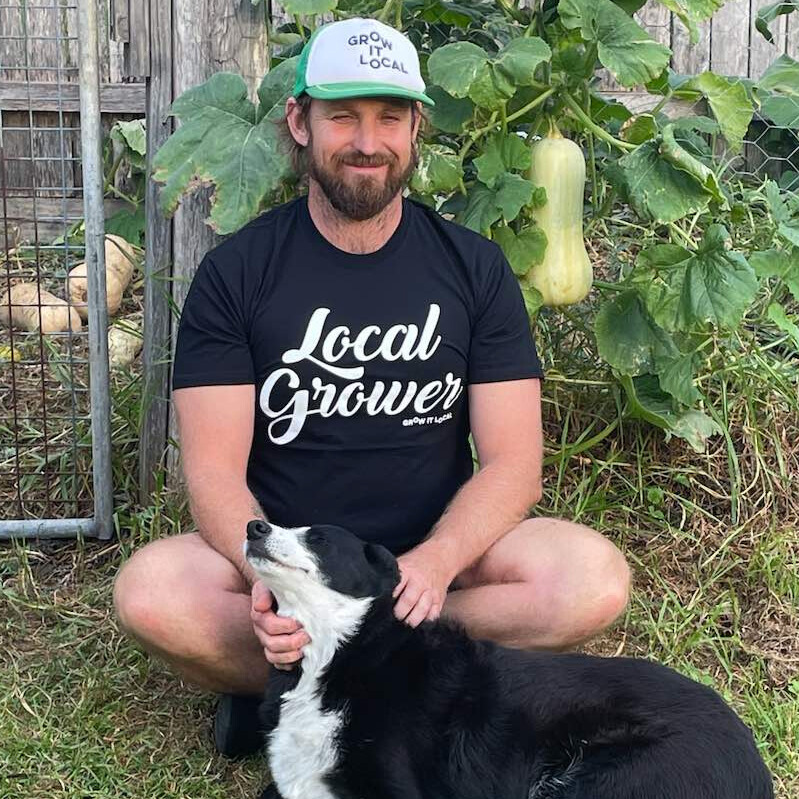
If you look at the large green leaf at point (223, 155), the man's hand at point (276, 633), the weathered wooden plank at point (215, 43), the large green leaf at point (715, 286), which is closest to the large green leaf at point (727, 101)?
the large green leaf at point (715, 286)

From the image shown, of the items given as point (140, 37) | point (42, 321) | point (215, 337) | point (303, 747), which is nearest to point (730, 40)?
point (140, 37)

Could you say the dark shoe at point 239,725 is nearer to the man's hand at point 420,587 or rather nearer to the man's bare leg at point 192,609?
the man's bare leg at point 192,609

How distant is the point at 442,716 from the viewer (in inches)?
105

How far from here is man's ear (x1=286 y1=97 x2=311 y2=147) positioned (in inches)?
127

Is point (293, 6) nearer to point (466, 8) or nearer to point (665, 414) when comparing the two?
point (466, 8)

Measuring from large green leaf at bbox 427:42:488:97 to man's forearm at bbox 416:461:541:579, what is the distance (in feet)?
3.18

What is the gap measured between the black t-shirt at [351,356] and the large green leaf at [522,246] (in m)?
0.39

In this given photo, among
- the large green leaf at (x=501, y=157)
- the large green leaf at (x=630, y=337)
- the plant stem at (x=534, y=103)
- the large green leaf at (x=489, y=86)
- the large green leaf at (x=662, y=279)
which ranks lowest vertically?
the large green leaf at (x=630, y=337)

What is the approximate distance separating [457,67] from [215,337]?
0.95m

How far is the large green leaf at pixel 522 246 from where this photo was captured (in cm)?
364

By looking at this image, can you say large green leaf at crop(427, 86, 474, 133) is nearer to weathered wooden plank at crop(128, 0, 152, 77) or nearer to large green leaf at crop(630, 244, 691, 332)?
large green leaf at crop(630, 244, 691, 332)

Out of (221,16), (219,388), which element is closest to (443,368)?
(219,388)

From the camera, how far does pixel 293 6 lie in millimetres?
3391

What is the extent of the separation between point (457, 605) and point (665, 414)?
44.5 inches
